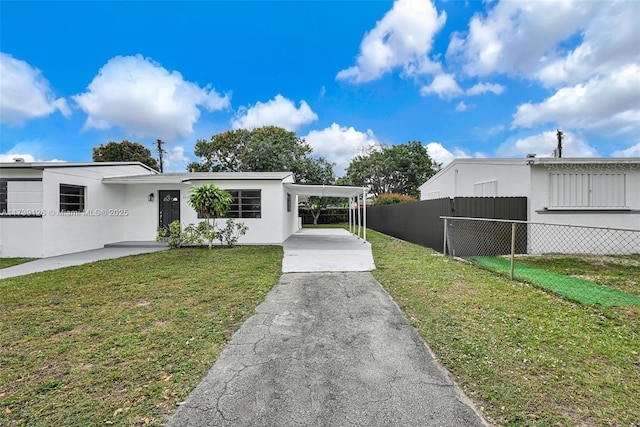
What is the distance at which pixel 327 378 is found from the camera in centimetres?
243

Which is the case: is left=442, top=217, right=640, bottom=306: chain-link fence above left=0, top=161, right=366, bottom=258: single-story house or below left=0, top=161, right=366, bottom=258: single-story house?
below

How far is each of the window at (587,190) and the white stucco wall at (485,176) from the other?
0.77 m

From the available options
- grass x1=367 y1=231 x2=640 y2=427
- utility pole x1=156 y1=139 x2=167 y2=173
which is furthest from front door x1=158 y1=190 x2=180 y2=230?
utility pole x1=156 y1=139 x2=167 y2=173

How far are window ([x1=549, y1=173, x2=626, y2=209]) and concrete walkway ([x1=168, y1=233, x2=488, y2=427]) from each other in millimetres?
7684

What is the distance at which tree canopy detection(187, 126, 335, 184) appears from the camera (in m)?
24.9

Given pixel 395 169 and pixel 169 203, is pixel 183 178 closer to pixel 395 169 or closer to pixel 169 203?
pixel 169 203

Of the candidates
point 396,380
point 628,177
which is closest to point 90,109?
point 396,380

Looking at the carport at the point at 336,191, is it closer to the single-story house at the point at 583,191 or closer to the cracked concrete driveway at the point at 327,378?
the single-story house at the point at 583,191

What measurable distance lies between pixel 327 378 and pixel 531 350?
1951 millimetres

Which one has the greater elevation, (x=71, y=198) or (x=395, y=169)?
(x=395, y=169)

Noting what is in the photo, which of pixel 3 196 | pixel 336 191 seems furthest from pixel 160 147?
pixel 336 191

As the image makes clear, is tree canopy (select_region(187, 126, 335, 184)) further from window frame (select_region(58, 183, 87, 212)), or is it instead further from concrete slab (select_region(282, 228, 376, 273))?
concrete slab (select_region(282, 228, 376, 273))

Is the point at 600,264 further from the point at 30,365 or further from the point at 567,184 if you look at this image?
the point at 30,365

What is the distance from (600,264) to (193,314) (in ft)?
29.1
